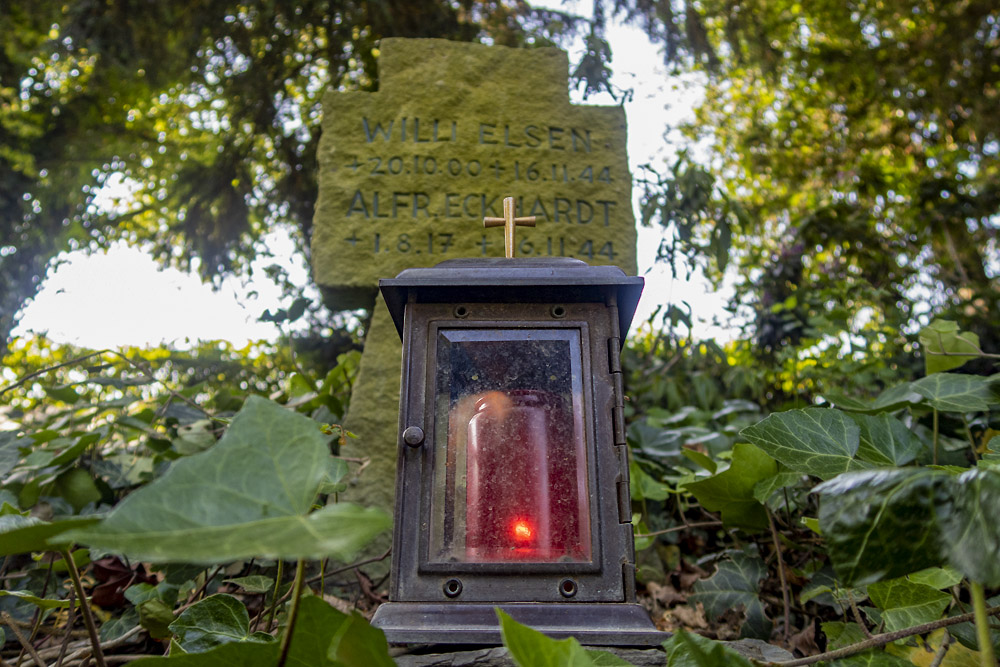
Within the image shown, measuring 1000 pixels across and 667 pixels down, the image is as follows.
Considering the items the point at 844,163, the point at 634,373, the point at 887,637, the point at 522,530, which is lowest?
the point at 887,637

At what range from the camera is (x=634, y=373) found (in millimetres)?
4449

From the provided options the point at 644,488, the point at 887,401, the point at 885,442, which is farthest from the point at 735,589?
the point at 887,401

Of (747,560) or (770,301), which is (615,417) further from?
(770,301)

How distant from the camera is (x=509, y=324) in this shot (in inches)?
49.3

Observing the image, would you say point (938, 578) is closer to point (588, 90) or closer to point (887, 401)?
point (887, 401)

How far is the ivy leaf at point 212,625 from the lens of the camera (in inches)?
39.6

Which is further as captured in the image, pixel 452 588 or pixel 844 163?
pixel 844 163

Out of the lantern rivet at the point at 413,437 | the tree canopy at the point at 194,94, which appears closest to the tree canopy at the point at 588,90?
the tree canopy at the point at 194,94

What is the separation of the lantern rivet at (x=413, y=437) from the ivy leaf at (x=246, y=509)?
44cm

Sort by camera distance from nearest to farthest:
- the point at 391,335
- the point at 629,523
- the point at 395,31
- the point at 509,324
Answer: the point at 629,523
the point at 509,324
the point at 391,335
the point at 395,31

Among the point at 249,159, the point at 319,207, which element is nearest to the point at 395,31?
the point at 249,159

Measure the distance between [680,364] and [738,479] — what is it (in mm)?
3068

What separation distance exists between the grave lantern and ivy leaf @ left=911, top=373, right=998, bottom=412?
0.83 metres

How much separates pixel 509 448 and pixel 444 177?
1656mm
